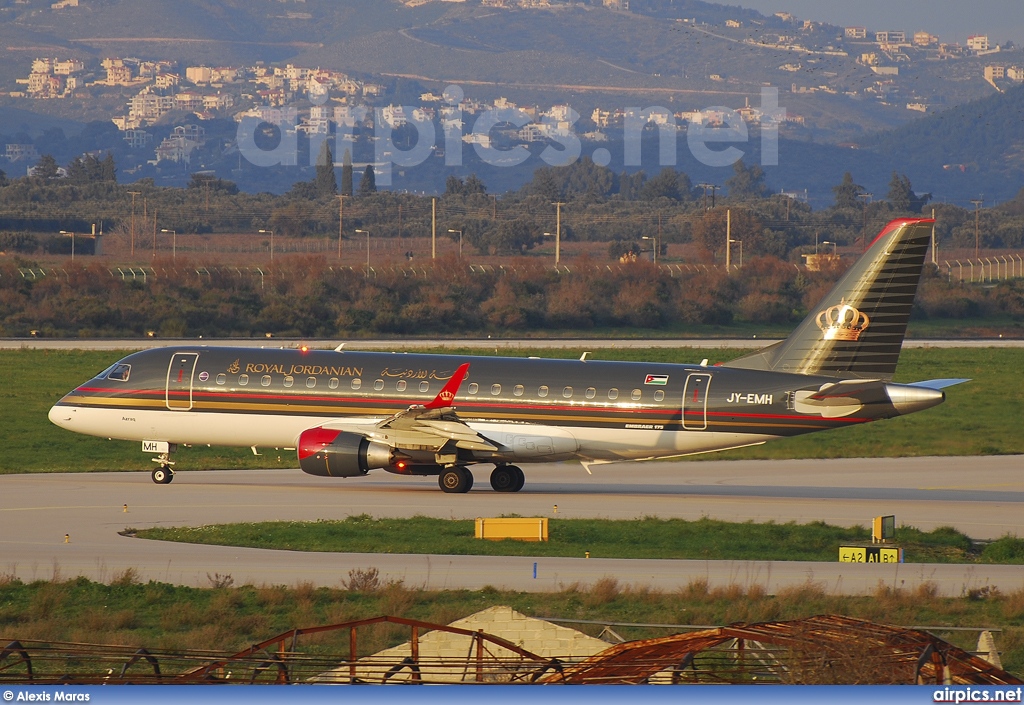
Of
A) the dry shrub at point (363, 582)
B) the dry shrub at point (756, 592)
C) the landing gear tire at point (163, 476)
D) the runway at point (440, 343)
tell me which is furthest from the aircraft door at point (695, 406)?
the runway at point (440, 343)

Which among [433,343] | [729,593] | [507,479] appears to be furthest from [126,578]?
[433,343]

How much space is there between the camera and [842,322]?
33.9m

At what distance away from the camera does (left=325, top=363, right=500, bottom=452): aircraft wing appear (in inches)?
1340

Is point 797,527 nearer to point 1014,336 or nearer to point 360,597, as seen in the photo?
point 360,597

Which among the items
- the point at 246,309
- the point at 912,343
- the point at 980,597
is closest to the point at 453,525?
the point at 980,597

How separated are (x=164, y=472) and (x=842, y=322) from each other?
18175 millimetres

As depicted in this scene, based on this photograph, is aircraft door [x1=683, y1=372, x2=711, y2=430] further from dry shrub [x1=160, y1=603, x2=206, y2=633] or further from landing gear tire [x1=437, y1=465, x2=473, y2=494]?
dry shrub [x1=160, y1=603, x2=206, y2=633]

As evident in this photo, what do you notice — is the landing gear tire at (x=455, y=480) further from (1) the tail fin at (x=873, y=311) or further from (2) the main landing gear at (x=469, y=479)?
(1) the tail fin at (x=873, y=311)

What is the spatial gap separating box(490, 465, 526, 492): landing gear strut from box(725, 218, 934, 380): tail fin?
8.01 metres

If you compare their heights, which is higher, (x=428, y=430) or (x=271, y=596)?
(x=428, y=430)

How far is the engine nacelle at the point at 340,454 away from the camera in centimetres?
3412

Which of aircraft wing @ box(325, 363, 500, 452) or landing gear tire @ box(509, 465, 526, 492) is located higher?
aircraft wing @ box(325, 363, 500, 452)

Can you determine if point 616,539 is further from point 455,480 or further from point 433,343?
point 433,343

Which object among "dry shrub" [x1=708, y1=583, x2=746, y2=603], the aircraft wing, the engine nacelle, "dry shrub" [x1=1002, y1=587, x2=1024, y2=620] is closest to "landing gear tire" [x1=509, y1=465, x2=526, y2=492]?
the aircraft wing
